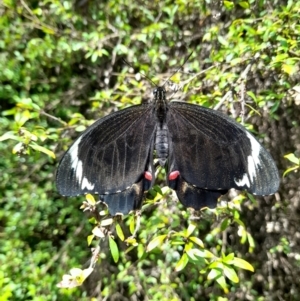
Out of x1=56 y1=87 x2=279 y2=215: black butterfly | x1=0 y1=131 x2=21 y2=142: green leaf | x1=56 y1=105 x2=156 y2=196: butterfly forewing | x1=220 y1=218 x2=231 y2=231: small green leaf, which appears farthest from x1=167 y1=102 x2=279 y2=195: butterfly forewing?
x1=0 y1=131 x2=21 y2=142: green leaf

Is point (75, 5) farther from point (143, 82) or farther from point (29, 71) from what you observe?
point (143, 82)

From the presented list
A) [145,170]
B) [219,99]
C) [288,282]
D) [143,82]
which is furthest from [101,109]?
[288,282]

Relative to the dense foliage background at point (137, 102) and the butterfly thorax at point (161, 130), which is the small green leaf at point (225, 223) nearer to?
the dense foliage background at point (137, 102)

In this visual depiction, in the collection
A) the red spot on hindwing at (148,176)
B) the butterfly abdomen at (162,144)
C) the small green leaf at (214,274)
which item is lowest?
the small green leaf at (214,274)

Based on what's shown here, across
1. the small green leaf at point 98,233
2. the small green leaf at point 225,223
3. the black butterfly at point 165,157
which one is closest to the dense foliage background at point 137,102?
the small green leaf at point 225,223

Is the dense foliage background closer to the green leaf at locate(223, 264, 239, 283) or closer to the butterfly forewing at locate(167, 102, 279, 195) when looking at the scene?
the green leaf at locate(223, 264, 239, 283)
